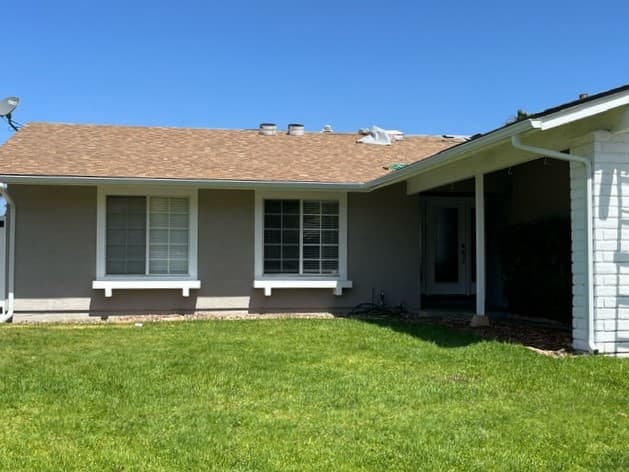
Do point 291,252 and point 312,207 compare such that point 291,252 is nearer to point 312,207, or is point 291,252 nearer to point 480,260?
point 312,207

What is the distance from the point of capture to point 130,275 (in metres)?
12.1

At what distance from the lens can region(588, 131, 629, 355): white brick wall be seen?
25.6ft

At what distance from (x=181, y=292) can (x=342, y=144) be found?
18.2 ft

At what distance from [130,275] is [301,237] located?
334 centimetres

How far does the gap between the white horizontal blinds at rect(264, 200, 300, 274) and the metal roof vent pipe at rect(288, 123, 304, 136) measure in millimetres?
3535

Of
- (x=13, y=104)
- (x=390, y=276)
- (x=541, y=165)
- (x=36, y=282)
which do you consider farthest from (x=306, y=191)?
(x=13, y=104)

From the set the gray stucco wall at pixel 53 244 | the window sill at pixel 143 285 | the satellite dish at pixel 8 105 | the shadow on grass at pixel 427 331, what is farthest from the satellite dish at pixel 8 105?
the shadow on grass at pixel 427 331

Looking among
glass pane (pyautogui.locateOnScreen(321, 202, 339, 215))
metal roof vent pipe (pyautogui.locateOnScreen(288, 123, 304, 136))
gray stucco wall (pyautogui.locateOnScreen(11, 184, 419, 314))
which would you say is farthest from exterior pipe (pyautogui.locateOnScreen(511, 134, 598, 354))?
metal roof vent pipe (pyautogui.locateOnScreen(288, 123, 304, 136))

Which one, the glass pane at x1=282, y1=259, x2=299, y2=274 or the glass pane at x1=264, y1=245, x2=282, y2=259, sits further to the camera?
the glass pane at x1=282, y1=259, x2=299, y2=274

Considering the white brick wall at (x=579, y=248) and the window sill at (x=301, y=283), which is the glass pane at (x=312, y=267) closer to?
the window sill at (x=301, y=283)

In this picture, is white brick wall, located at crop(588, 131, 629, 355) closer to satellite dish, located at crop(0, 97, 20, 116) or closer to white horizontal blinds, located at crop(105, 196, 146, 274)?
white horizontal blinds, located at crop(105, 196, 146, 274)

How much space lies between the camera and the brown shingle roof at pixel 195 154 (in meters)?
11.9

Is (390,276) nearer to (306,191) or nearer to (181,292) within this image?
(306,191)

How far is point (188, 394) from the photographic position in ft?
19.5
